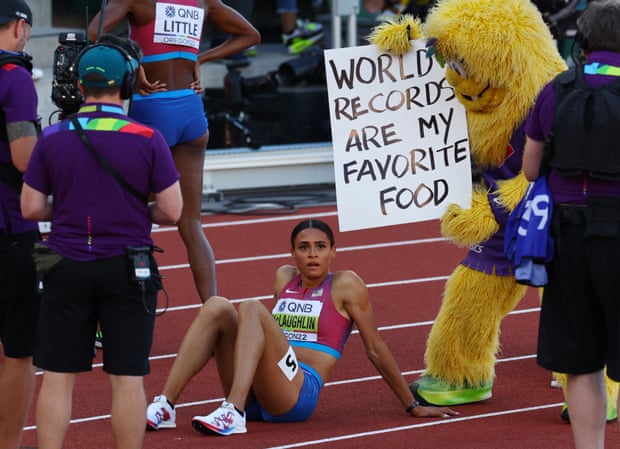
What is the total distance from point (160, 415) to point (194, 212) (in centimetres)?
162

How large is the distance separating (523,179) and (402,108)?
0.65 m

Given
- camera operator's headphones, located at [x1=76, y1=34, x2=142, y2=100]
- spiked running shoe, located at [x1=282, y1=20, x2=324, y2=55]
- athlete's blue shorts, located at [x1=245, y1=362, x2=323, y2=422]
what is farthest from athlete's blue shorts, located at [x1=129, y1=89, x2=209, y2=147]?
spiked running shoe, located at [x1=282, y1=20, x2=324, y2=55]

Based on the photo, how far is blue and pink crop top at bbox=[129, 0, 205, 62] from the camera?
22.1 feet

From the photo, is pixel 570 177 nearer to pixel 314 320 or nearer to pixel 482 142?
pixel 482 142

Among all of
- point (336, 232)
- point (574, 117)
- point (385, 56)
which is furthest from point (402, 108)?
point (336, 232)

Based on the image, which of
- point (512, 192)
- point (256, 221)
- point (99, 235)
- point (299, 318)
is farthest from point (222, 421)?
point (256, 221)

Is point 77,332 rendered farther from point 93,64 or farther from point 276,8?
point 276,8

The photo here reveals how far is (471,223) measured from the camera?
5.65 meters

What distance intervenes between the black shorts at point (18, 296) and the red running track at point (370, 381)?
29.8 inches

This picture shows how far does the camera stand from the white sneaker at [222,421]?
5.41m

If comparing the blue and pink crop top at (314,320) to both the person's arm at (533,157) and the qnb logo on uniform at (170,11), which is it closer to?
the person's arm at (533,157)

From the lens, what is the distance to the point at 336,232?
10375 millimetres

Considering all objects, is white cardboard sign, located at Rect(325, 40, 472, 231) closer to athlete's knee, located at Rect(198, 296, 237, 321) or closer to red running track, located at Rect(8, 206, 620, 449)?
athlete's knee, located at Rect(198, 296, 237, 321)

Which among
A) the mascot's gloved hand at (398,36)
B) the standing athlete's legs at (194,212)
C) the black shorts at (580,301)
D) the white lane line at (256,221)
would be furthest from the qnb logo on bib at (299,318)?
the white lane line at (256,221)
